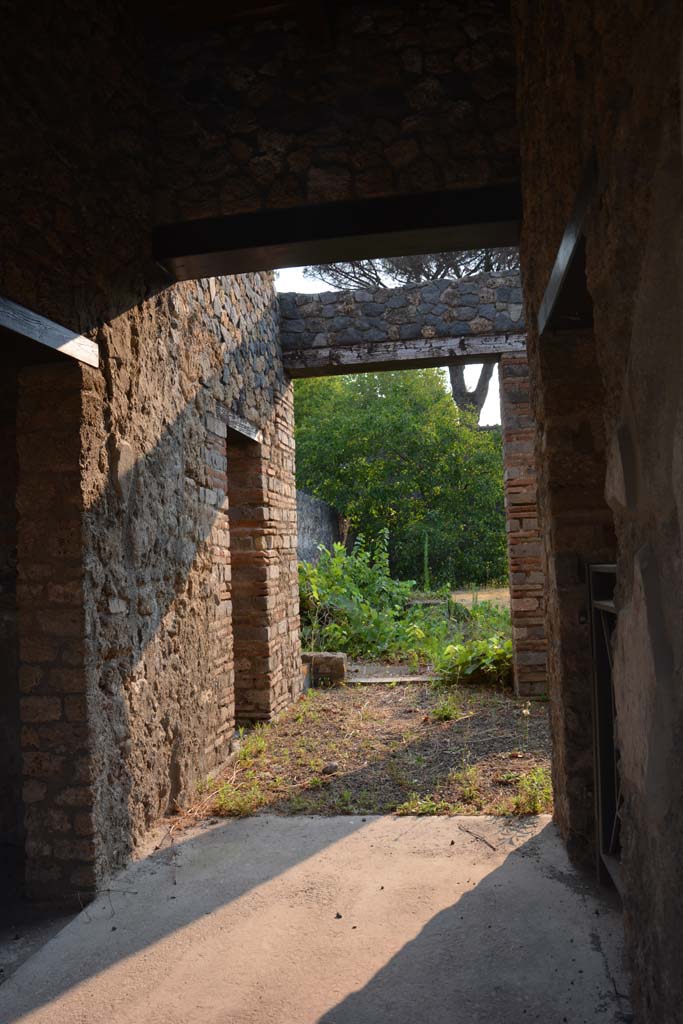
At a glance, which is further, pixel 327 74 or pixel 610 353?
pixel 327 74

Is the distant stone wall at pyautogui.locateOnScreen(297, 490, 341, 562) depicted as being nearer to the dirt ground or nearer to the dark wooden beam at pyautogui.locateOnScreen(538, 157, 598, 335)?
the dirt ground

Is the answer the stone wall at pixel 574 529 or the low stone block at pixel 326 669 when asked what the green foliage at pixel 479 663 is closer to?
the low stone block at pixel 326 669

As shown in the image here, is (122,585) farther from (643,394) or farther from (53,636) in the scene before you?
(643,394)

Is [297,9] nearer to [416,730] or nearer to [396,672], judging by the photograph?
[416,730]

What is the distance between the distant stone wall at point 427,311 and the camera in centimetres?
629

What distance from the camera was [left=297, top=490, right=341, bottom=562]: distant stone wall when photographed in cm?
1017

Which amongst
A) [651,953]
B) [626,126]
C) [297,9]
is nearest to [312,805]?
[651,953]

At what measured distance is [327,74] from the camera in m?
3.83

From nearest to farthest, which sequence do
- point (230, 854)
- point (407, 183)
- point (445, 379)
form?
point (230, 854) → point (407, 183) → point (445, 379)

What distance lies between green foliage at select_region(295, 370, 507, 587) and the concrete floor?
A: 10763mm

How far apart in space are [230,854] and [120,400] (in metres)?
2.09

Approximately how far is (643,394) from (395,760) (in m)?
3.72

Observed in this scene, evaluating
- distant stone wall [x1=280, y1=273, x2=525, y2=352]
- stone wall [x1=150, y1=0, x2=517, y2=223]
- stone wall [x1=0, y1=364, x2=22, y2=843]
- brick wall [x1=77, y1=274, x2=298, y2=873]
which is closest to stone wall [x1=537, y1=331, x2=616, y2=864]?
stone wall [x1=150, y1=0, x2=517, y2=223]

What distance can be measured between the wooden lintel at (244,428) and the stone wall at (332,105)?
1.60 meters
